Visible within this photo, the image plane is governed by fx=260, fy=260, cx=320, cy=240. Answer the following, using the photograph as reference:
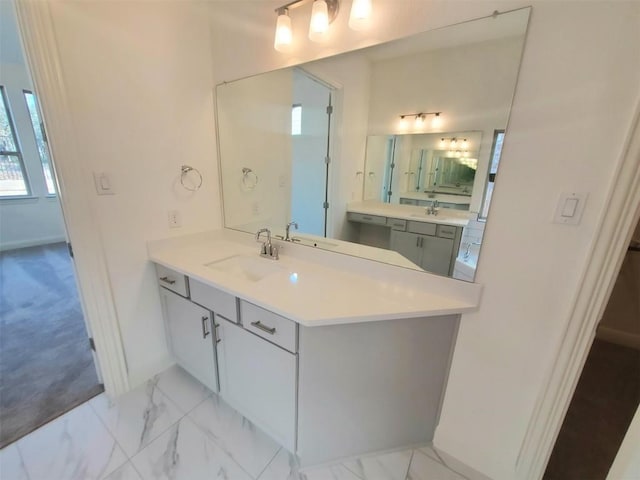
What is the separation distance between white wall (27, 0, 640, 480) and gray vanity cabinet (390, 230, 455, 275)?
0.54 feet

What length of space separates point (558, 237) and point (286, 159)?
144 centimetres

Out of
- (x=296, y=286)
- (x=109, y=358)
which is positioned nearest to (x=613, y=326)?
(x=296, y=286)

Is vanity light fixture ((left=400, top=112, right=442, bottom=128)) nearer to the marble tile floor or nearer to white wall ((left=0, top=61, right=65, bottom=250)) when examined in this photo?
the marble tile floor

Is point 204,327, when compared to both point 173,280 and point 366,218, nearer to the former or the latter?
point 173,280

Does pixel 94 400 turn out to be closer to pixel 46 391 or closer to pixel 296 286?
pixel 46 391

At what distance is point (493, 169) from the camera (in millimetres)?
1013

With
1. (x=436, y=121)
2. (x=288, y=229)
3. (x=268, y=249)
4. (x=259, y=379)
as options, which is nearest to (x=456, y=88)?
(x=436, y=121)

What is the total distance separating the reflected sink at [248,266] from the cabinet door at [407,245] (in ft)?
2.09

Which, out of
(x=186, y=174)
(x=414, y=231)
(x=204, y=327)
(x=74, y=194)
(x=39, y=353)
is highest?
(x=186, y=174)

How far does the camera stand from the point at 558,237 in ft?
2.95

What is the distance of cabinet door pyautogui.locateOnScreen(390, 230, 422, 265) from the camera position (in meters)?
1.27

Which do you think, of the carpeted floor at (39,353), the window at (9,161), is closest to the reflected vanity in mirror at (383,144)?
the carpeted floor at (39,353)

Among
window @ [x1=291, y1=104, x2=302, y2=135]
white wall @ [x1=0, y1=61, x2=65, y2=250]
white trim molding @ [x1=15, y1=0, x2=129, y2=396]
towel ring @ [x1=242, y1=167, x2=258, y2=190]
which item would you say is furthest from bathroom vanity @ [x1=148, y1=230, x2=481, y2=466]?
white wall @ [x1=0, y1=61, x2=65, y2=250]

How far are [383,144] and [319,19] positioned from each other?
63 centimetres
